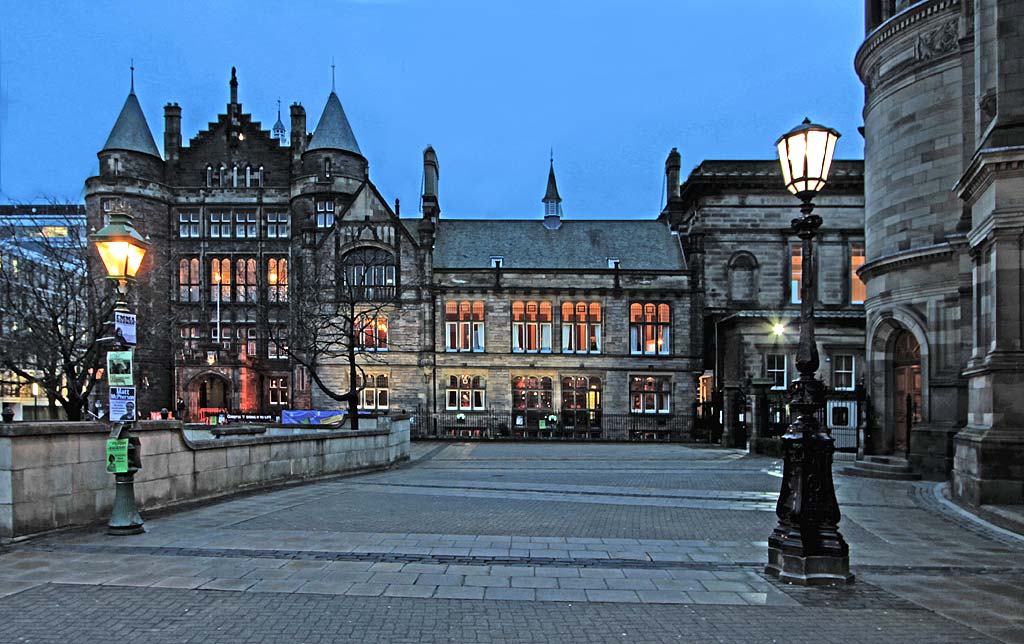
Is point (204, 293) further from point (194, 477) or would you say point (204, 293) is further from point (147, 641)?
point (147, 641)

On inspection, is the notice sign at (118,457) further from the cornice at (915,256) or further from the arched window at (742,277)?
the arched window at (742,277)

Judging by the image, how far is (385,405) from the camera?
4094 centimetres

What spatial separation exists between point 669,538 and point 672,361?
1240 inches

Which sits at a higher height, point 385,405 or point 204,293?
point 204,293

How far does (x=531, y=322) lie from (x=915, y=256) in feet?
81.9

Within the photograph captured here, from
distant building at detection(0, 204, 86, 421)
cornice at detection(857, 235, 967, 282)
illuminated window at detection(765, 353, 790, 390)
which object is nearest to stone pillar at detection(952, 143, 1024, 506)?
cornice at detection(857, 235, 967, 282)

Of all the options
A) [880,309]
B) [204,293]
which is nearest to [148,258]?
[204,293]

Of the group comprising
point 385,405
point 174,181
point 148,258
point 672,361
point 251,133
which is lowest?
point 385,405

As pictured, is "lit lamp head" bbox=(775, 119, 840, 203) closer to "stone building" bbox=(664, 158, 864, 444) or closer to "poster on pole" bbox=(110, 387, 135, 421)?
"poster on pole" bbox=(110, 387, 135, 421)

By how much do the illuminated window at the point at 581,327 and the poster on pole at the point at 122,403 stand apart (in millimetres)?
32748

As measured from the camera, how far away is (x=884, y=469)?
18375 millimetres

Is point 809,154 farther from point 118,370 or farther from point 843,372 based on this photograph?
point 843,372

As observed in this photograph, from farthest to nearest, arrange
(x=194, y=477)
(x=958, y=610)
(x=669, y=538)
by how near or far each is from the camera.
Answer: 1. (x=194, y=477)
2. (x=669, y=538)
3. (x=958, y=610)

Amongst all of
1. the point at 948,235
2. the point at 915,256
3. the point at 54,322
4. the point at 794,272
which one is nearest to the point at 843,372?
the point at 794,272
